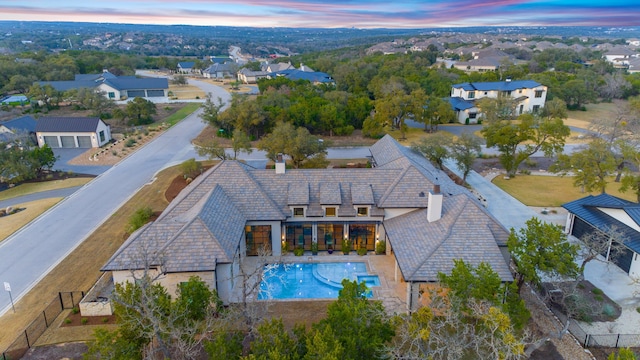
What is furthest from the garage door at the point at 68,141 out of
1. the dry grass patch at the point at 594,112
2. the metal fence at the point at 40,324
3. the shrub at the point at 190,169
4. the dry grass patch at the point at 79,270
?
the dry grass patch at the point at 594,112

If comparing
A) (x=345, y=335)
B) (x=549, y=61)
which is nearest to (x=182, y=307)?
(x=345, y=335)

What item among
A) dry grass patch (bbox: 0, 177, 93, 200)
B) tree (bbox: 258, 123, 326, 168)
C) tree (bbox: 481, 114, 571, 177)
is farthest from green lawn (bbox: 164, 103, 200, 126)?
tree (bbox: 481, 114, 571, 177)

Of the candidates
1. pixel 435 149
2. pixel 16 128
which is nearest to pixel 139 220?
pixel 435 149

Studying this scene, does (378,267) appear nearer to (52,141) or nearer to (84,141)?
(84,141)

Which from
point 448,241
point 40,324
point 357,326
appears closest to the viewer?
point 357,326

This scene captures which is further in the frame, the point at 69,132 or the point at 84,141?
the point at 84,141

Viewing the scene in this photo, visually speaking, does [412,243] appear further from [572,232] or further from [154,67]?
[154,67]
